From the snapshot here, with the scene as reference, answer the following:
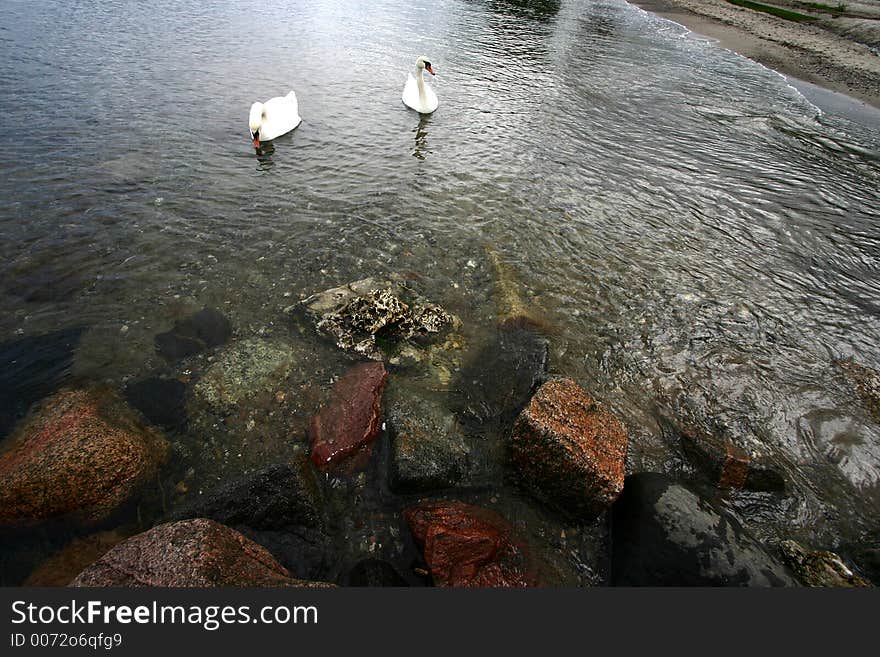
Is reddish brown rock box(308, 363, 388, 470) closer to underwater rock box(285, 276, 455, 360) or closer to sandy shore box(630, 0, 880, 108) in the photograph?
underwater rock box(285, 276, 455, 360)

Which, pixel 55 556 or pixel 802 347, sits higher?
pixel 802 347

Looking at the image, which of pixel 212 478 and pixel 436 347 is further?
pixel 436 347

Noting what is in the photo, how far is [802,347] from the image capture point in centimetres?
733

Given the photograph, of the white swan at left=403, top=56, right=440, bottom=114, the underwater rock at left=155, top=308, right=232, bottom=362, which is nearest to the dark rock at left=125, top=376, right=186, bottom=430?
the underwater rock at left=155, top=308, right=232, bottom=362

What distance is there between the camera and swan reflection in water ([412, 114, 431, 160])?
12.2m

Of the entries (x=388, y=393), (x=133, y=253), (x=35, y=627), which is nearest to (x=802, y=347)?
(x=388, y=393)

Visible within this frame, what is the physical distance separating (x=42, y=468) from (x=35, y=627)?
Result: 1.80 metres

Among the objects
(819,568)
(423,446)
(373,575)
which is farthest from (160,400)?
(819,568)

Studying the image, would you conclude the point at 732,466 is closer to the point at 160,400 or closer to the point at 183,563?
the point at 183,563

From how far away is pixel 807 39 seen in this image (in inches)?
1137

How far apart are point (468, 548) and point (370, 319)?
3.58 m

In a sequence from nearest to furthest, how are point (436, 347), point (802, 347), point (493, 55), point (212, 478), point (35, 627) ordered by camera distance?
1. point (35, 627)
2. point (212, 478)
3. point (436, 347)
4. point (802, 347)
5. point (493, 55)

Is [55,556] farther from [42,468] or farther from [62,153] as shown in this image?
[62,153]

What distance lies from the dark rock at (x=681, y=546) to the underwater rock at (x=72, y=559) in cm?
505
